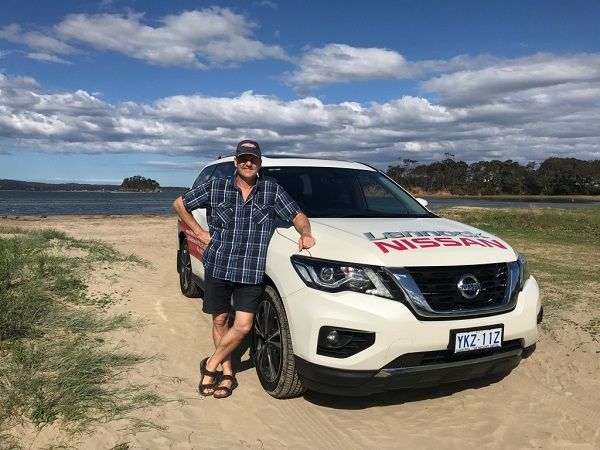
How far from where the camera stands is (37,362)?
397 cm

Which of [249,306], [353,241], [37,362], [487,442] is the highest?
[353,241]

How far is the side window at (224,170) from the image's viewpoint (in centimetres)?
536

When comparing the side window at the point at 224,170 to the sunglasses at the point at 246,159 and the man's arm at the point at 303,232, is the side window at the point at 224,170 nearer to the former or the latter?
the sunglasses at the point at 246,159

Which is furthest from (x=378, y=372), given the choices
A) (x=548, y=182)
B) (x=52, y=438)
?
(x=548, y=182)

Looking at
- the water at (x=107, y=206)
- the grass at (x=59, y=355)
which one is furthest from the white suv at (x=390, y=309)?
the water at (x=107, y=206)

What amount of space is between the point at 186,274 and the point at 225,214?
333 centimetres

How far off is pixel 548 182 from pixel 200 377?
386ft

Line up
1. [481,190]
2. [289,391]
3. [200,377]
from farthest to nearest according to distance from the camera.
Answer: [481,190]
[200,377]
[289,391]

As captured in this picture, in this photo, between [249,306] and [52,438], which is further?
[249,306]

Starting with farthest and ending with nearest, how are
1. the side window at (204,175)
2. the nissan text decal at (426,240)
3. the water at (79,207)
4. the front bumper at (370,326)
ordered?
the water at (79,207)
the side window at (204,175)
the nissan text decal at (426,240)
the front bumper at (370,326)

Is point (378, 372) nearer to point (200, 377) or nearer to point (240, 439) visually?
point (240, 439)

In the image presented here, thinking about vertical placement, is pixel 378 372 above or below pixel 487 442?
above

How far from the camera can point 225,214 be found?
3674 mm

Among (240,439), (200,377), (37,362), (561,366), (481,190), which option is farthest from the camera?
(481,190)
